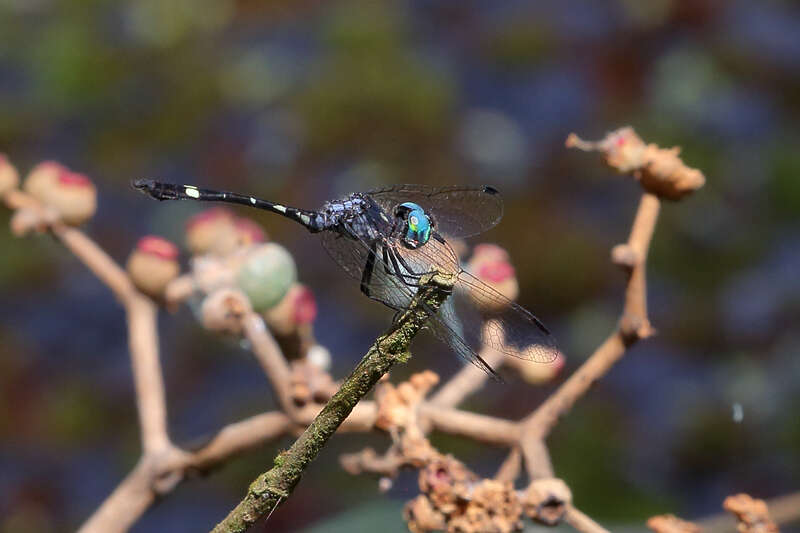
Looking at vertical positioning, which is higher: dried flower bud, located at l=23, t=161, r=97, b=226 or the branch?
dried flower bud, located at l=23, t=161, r=97, b=226

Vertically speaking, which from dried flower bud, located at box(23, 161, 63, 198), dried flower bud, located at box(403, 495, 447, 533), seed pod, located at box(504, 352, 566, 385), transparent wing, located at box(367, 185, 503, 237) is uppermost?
transparent wing, located at box(367, 185, 503, 237)

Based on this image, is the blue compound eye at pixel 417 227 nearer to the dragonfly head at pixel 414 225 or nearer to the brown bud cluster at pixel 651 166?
the dragonfly head at pixel 414 225

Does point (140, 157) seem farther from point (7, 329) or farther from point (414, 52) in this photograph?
point (414, 52)

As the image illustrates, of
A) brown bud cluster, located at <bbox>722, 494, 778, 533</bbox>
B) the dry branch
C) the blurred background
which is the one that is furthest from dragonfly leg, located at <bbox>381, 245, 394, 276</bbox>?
the blurred background

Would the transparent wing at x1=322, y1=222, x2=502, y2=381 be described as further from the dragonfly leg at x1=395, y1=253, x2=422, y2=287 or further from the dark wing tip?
the dark wing tip

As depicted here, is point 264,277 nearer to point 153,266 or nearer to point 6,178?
point 153,266

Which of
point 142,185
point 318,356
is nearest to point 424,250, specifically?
point 318,356

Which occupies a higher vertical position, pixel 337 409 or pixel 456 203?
pixel 456 203

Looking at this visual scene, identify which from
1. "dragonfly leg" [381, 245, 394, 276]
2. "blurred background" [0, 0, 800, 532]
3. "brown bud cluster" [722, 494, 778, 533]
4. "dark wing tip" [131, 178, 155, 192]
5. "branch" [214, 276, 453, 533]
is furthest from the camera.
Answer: "blurred background" [0, 0, 800, 532]

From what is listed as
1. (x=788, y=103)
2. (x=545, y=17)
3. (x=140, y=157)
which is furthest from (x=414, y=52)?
(x=788, y=103)
